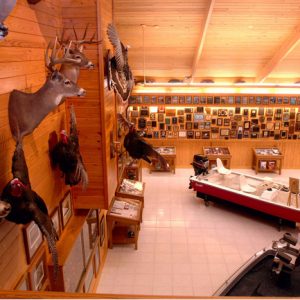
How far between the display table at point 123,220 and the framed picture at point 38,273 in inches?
120

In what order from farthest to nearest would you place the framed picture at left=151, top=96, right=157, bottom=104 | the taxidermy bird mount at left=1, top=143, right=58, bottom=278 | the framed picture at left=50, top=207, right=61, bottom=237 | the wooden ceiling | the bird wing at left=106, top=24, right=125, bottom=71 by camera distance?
the framed picture at left=151, top=96, right=157, bottom=104 → the wooden ceiling → the bird wing at left=106, top=24, right=125, bottom=71 → the framed picture at left=50, top=207, right=61, bottom=237 → the taxidermy bird mount at left=1, top=143, right=58, bottom=278

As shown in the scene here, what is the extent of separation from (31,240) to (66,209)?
1501 mm

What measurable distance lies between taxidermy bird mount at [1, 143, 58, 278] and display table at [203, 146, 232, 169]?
33.6 ft

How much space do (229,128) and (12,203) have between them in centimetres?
1125

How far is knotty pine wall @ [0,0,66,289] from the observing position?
3.22 metres

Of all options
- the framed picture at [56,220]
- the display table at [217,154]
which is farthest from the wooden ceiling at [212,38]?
the framed picture at [56,220]

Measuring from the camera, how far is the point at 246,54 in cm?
1002

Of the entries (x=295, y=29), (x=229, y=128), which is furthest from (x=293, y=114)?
(x=295, y=29)

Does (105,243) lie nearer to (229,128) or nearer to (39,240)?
(39,240)

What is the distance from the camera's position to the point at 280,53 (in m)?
9.36

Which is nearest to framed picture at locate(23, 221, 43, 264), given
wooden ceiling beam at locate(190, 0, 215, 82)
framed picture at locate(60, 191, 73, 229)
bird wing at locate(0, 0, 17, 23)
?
framed picture at locate(60, 191, 73, 229)

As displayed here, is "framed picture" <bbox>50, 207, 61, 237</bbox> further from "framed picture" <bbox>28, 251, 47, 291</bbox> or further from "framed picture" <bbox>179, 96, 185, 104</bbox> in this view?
"framed picture" <bbox>179, 96, 185, 104</bbox>

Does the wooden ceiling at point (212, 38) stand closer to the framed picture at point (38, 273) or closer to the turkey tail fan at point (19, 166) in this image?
the turkey tail fan at point (19, 166)

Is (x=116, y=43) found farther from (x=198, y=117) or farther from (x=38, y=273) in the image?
(x=198, y=117)
